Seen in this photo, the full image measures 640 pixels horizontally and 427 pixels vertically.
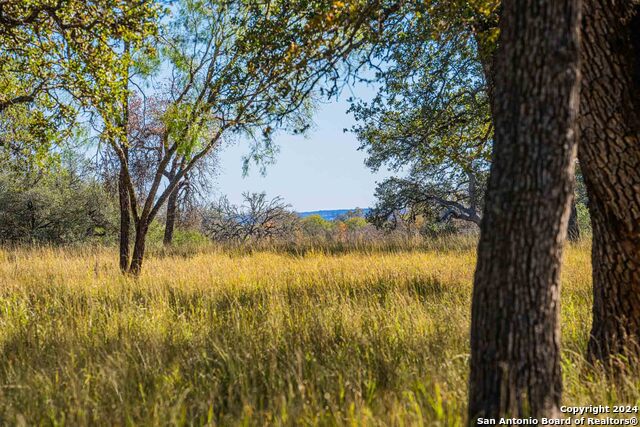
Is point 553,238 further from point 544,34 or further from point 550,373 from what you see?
point 544,34

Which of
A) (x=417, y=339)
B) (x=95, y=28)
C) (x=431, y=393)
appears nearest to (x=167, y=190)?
(x=95, y=28)

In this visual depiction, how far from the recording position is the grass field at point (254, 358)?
2916 millimetres

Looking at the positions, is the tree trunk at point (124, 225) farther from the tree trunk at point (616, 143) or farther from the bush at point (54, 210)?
the bush at point (54, 210)

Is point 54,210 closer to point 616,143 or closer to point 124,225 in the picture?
point 124,225

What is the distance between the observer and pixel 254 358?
3852 millimetres

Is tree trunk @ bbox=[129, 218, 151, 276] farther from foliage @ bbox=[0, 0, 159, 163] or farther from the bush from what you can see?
the bush

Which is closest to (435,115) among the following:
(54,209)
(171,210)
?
(171,210)

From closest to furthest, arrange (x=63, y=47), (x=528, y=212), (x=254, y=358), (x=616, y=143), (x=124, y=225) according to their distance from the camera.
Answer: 1. (x=528, y=212)
2. (x=616, y=143)
3. (x=254, y=358)
4. (x=63, y=47)
5. (x=124, y=225)

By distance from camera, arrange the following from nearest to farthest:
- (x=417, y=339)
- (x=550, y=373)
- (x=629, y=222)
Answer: (x=550, y=373) → (x=629, y=222) → (x=417, y=339)

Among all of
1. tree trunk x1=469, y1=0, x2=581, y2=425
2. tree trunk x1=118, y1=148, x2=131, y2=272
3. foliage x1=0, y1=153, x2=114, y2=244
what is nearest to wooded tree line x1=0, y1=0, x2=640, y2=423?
tree trunk x1=469, y1=0, x2=581, y2=425

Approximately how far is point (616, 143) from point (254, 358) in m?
3.36

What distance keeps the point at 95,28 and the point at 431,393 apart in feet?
21.6

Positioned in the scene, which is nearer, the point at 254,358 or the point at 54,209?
the point at 254,358

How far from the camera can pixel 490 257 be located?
8.03ft
